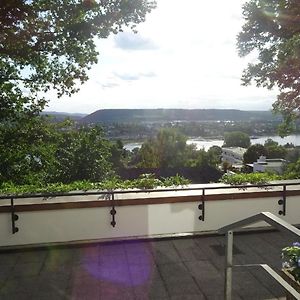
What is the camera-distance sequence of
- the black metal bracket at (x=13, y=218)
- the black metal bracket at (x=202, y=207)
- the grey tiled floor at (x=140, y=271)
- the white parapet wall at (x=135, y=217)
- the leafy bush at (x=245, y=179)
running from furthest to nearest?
the leafy bush at (x=245, y=179) → the black metal bracket at (x=202, y=207) → the white parapet wall at (x=135, y=217) → the black metal bracket at (x=13, y=218) → the grey tiled floor at (x=140, y=271)

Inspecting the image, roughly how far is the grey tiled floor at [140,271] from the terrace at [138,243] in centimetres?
1

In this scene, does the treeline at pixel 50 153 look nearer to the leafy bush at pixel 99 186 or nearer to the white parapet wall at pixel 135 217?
the leafy bush at pixel 99 186

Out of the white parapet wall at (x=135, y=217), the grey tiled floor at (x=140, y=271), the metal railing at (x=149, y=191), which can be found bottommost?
the grey tiled floor at (x=140, y=271)

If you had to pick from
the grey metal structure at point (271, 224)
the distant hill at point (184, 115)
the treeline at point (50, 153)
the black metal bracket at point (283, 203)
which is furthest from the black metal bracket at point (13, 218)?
the distant hill at point (184, 115)

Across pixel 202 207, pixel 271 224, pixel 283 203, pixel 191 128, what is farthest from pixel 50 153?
pixel 191 128

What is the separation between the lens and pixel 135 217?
5.58m

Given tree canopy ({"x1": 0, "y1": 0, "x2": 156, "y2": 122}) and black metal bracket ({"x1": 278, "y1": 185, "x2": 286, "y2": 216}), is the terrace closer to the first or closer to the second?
black metal bracket ({"x1": 278, "y1": 185, "x2": 286, "y2": 216})

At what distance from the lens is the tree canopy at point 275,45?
9078mm

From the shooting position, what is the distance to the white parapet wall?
5.27m

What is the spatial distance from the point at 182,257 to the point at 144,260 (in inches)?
21.2

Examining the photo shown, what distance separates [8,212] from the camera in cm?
518

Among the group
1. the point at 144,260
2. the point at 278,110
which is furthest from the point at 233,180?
the point at 278,110

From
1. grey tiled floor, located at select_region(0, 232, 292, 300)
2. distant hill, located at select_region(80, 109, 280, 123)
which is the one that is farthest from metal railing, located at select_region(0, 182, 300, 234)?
distant hill, located at select_region(80, 109, 280, 123)

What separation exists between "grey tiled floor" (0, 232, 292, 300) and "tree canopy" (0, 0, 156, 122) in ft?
17.1
